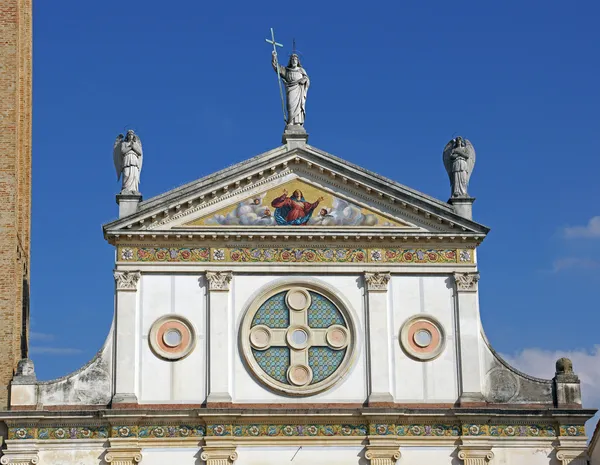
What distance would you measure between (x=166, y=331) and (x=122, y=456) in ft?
8.68

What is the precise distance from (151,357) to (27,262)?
501cm

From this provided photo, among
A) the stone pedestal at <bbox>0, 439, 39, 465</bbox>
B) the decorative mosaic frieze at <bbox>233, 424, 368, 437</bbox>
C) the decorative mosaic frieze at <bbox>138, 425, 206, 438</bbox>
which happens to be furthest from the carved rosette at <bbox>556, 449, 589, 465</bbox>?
the stone pedestal at <bbox>0, 439, 39, 465</bbox>

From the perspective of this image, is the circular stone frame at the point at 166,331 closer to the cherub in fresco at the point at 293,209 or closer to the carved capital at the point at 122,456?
the carved capital at the point at 122,456

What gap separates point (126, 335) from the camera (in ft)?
89.3

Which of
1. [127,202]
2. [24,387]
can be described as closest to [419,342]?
[127,202]

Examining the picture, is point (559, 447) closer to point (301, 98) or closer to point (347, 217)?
point (347, 217)

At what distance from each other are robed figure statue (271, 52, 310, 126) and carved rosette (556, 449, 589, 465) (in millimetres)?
→ 8632

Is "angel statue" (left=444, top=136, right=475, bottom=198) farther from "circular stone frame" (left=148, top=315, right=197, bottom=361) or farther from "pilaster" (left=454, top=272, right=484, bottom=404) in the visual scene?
"circular stone frame" (left=148, top=315, right=197, bottom=361)

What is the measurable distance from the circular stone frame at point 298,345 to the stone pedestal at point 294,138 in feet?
9.71

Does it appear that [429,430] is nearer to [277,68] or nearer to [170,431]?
[170,431]

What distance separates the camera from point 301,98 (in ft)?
95.7

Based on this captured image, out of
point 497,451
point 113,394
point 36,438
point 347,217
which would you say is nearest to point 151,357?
point 113,394

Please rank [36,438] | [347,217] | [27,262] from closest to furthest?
[36,438] < [347,217] < [27,262]

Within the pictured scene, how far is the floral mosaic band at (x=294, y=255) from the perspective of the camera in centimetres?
2770
